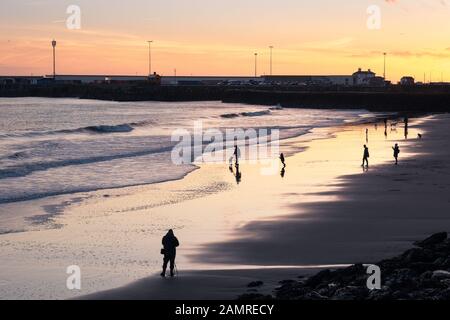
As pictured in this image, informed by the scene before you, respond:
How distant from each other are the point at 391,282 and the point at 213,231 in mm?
8744

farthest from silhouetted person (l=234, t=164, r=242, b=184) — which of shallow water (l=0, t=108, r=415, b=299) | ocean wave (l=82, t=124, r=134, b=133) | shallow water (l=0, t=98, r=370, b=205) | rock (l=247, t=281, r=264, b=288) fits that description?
ocean wave (l=82, t=124, r=134, b=133)

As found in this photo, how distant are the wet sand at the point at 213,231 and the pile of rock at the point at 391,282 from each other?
144cm

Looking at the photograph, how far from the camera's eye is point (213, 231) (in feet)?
73.7

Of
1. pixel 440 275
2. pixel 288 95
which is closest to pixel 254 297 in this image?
pixel 440 275

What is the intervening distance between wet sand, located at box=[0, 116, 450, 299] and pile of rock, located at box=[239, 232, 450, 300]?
4.71 feet

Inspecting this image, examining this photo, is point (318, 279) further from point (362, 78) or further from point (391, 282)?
point (362, 78)

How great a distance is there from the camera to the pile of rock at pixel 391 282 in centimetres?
1334

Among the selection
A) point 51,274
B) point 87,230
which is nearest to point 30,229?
point 87,230

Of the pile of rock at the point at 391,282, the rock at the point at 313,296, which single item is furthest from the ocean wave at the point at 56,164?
the rock at the point at 313,296

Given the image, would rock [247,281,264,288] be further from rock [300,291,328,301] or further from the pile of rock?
rock [300,291,328,301]

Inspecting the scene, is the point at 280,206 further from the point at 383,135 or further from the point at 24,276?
the point at 383,135

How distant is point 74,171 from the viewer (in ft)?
124

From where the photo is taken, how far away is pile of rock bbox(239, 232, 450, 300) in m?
13.3
